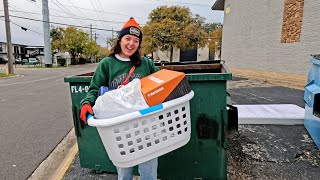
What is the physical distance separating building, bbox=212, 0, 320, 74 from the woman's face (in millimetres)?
9844

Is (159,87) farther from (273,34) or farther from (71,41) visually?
(71,41)

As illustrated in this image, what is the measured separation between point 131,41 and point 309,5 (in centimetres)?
1076

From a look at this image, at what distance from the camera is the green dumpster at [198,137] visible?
239 centimetres

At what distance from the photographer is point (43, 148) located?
169 inches

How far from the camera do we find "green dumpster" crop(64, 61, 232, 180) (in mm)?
2395

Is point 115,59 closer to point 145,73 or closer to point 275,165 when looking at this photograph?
point 145,73

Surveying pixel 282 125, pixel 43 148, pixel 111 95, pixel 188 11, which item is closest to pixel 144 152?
pixel 111 95

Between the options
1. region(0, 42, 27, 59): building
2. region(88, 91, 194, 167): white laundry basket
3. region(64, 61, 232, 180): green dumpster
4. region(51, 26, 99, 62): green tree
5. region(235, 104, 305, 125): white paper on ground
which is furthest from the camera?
region(0, 42, 27, 59): building

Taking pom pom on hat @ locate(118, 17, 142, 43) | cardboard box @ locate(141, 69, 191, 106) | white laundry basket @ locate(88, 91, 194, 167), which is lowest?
white laundry basket @ locate(88, 91, 194, 167)

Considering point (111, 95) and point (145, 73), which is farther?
point (145, 73)

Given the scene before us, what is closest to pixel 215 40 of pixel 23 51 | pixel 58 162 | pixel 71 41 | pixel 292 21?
pixel 71 41

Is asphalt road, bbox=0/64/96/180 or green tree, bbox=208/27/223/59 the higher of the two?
green tree, bbox=208/27/223/59

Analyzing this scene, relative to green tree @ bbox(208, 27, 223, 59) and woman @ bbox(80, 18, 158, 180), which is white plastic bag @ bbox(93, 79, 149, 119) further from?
green tree @ bbox(208, 27, 223, 59)

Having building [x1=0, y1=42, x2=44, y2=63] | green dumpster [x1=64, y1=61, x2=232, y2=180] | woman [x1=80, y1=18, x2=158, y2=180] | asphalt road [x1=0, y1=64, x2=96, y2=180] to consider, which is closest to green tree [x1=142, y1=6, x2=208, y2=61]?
asphalt road [x1=0, y1=64, x2=96, y2=180]
